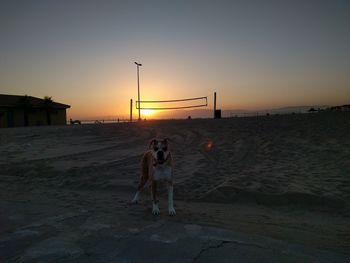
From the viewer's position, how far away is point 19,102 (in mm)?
45938

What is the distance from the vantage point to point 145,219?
5828mm

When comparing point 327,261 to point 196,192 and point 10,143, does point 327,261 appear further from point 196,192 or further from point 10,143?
point 10,143

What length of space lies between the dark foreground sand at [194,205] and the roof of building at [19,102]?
3310cm

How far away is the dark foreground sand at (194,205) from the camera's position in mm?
4355

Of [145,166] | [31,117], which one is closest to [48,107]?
[31,117]

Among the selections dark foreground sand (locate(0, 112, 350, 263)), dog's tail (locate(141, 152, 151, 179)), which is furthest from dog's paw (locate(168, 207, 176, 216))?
dog's tail (locate(141, 152, 151, 179))

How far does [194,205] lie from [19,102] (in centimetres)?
4502

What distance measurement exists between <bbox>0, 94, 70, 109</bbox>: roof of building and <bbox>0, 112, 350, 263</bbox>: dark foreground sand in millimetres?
33101

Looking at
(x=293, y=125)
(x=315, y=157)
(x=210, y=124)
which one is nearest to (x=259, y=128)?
(x=293, y=125)

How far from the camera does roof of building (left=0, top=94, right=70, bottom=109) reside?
4481cm

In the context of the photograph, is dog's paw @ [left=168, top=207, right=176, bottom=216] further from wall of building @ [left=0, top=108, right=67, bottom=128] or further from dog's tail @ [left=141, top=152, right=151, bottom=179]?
wall of building @ [left=0, top=108, right=67, bottom=128]

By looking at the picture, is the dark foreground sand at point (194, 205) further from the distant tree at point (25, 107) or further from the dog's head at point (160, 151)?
the distant tree at point (25, 107)

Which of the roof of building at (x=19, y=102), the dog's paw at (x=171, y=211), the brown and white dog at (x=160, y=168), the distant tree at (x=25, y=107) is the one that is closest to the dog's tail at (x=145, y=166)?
the brown and white dog at (x=160, y=168)

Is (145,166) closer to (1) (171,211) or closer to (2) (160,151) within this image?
(2) (160,151)
